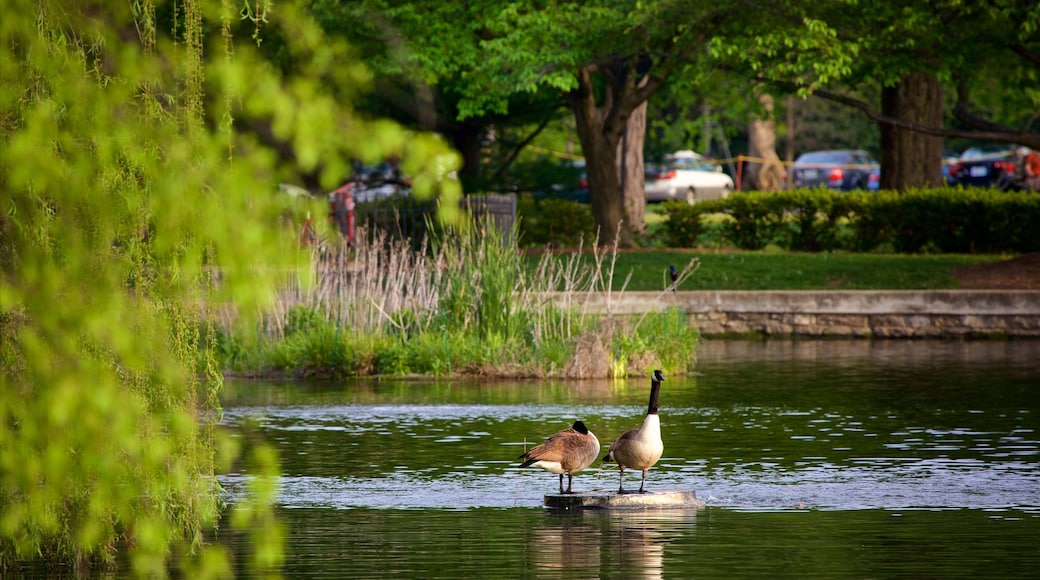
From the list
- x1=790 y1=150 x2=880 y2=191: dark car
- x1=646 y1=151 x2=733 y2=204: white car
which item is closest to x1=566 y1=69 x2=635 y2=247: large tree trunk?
x1=646 y1=151 x2=733 y2=204: white car

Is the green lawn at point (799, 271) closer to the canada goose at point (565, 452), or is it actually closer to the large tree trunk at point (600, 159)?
the large tree trunk at point (600, 159)

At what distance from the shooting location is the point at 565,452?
12.3 metres

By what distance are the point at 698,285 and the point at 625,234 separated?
15.6ft

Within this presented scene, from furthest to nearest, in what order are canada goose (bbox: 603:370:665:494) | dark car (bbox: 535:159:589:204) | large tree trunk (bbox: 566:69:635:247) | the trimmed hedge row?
dark car (bbox: 535:159:589:204), large tree trunk (bbox: 566:69:635:247), the trimmed hedge row, canada goose (bbox: 603:370:665:494)

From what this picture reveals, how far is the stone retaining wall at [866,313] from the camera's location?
27.8m

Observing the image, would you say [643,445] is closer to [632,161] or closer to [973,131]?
[973,131]

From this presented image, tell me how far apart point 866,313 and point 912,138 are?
33.2 ft

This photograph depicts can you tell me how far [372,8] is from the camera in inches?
1310

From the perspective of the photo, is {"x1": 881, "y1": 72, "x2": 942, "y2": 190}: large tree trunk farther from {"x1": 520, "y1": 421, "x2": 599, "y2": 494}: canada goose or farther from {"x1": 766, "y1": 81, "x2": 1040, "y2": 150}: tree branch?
{"x1": 520, "y1": 421, "x2": 599, "y2": 494}: canada goose

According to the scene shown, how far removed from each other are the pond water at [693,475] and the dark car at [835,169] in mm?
41565

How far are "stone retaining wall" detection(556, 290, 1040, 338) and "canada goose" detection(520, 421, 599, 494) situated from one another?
1507 centimetres

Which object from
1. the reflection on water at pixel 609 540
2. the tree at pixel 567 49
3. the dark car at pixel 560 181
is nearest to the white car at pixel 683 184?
the dark car at pixel 560 181

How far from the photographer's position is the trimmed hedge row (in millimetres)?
34312

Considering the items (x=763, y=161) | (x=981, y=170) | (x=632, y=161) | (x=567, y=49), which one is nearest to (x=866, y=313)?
(x=567, y=49)
